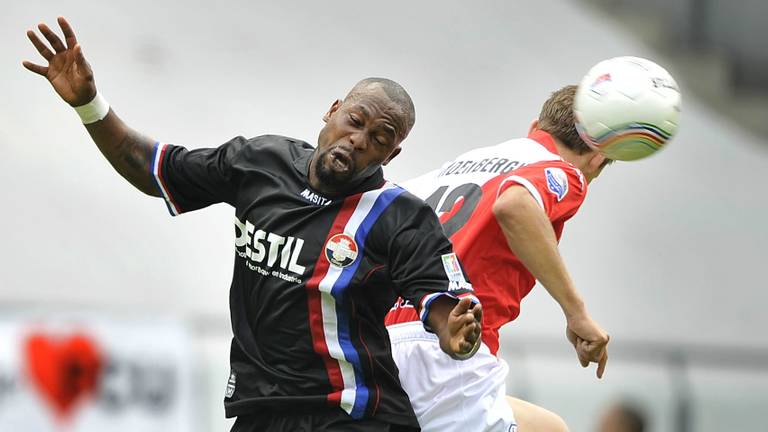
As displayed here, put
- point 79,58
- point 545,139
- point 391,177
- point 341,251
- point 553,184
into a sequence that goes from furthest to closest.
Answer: point 391,177 → point 545,139 → point 553,184 → point 79,58 → point 341,251

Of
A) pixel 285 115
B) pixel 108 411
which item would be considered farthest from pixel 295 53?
pixel 108 411

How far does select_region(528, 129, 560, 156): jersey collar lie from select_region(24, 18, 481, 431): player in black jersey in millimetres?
815

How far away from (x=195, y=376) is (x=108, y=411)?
2.16 feet

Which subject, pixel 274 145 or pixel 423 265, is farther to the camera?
pixel 274 145

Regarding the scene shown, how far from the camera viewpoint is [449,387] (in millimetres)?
4707

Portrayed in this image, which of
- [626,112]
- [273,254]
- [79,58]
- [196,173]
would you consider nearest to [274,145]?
[196,173]

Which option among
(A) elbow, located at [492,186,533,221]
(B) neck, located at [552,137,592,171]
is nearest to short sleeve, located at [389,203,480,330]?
(A) elbow, located at [492,186,533,221]

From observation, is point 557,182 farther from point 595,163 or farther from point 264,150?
point 264,150

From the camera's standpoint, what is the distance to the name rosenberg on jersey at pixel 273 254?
4254 millimetres

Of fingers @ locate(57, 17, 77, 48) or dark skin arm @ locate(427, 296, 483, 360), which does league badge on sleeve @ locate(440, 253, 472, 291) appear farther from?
fingers @ locate(57, 17, 77, 48)

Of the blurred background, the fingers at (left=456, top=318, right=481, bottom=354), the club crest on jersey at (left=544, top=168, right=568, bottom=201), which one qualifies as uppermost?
the blurred background

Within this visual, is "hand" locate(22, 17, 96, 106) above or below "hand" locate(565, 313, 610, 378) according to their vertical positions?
above

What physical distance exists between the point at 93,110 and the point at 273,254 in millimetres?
800

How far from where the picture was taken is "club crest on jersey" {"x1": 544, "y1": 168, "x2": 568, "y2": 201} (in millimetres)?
4754
